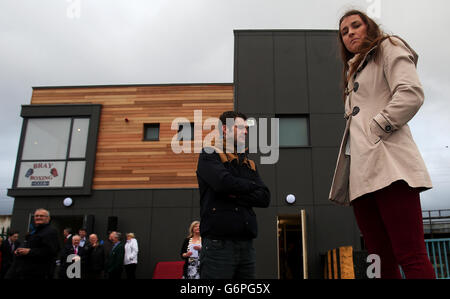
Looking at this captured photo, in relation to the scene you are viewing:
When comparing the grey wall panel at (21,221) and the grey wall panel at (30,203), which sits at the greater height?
the grey wall panel at (30,203)

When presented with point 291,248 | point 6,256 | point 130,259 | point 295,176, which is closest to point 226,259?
point 130,259

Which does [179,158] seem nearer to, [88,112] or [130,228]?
[130,228]

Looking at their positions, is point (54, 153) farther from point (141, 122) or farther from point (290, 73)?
point (290, 73)

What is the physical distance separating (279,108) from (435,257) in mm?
6840

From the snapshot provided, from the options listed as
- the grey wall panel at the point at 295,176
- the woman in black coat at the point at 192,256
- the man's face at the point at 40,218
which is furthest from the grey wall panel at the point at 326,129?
the man's face at the point at 40,218

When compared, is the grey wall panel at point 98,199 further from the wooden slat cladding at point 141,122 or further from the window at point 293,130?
the window at point 293,130

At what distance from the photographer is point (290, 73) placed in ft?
43.4

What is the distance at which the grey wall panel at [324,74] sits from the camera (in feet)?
42.2

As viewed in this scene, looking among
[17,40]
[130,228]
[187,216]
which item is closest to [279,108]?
[187,216]

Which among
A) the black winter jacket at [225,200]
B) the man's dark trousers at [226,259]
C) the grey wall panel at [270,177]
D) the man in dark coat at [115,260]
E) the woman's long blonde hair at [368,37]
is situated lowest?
the man in dark coat at [115,260]

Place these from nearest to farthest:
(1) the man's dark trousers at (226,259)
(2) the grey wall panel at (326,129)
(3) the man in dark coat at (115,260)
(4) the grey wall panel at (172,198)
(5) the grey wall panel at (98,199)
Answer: (1) the man's dark trousers at (226,259) → (3) the man in dark coat at (115,260) → (2) the grey wall panel at (326,129) → (4) the grey wall panel at (172,198) → (5) the grey wall panel at (98,199)

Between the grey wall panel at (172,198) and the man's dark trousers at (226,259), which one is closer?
the man's dark trousers at (226,259)

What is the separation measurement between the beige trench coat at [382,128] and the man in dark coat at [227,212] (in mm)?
615

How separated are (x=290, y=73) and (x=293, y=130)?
2096mm
